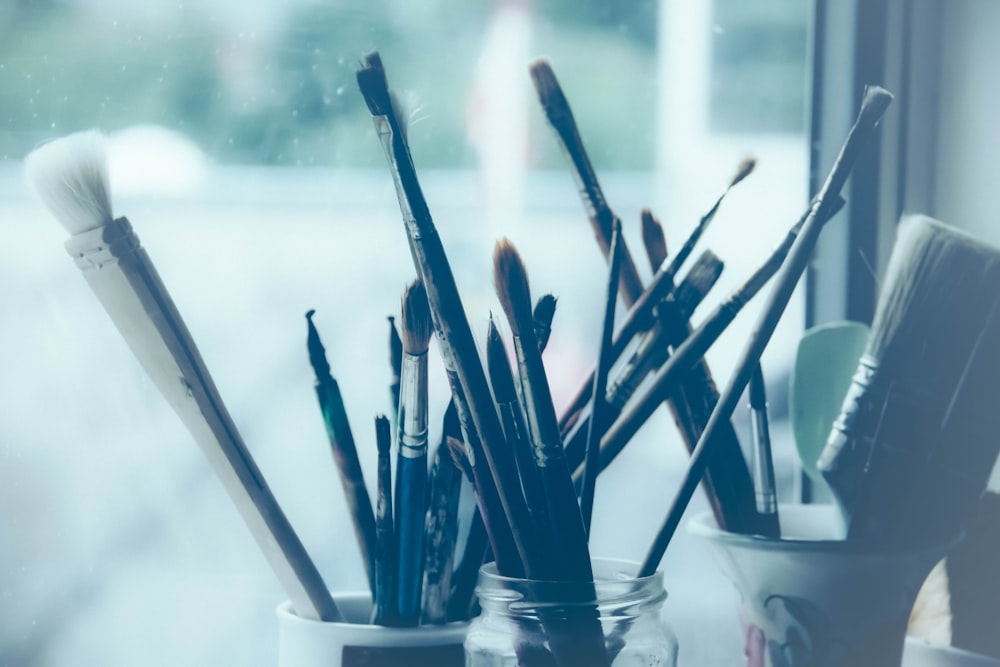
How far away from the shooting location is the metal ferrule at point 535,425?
0.45 m

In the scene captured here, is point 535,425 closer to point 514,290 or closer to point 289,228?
point 514,290

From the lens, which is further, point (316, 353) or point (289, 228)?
point (289, 228)

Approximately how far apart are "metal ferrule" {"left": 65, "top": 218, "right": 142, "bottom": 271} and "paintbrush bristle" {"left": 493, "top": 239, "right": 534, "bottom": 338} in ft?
0.54

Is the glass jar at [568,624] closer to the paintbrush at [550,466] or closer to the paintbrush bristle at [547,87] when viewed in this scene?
the paintbrush at [550,466]

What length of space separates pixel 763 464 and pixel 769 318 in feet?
0.34

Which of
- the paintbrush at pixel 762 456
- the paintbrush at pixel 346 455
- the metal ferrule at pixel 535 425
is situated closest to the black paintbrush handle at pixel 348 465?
the paintbrush at pixel 346 455

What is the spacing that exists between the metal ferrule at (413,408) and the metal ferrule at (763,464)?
7.2 inches

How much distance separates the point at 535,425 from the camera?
0.45m

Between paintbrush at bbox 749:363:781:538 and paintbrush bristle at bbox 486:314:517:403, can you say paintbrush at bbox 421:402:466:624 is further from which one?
paintbrush at bbox 749:363:781:538

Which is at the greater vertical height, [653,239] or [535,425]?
[653,239]

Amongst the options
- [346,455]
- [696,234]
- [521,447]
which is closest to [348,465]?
[346,455]

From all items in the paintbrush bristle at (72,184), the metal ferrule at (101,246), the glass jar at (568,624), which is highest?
the paintbrush bristle at (72,184)

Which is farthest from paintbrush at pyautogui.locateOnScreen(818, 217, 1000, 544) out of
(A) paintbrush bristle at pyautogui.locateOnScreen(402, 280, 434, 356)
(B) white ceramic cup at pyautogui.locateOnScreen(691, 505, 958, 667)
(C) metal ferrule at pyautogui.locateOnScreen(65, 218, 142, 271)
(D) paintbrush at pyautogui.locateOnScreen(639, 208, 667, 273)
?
(C) metal ferrule at pyautogui.locateOnScreen(65, 218, 142, 271)

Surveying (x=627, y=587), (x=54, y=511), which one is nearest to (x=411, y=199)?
(x=627, y=587)
